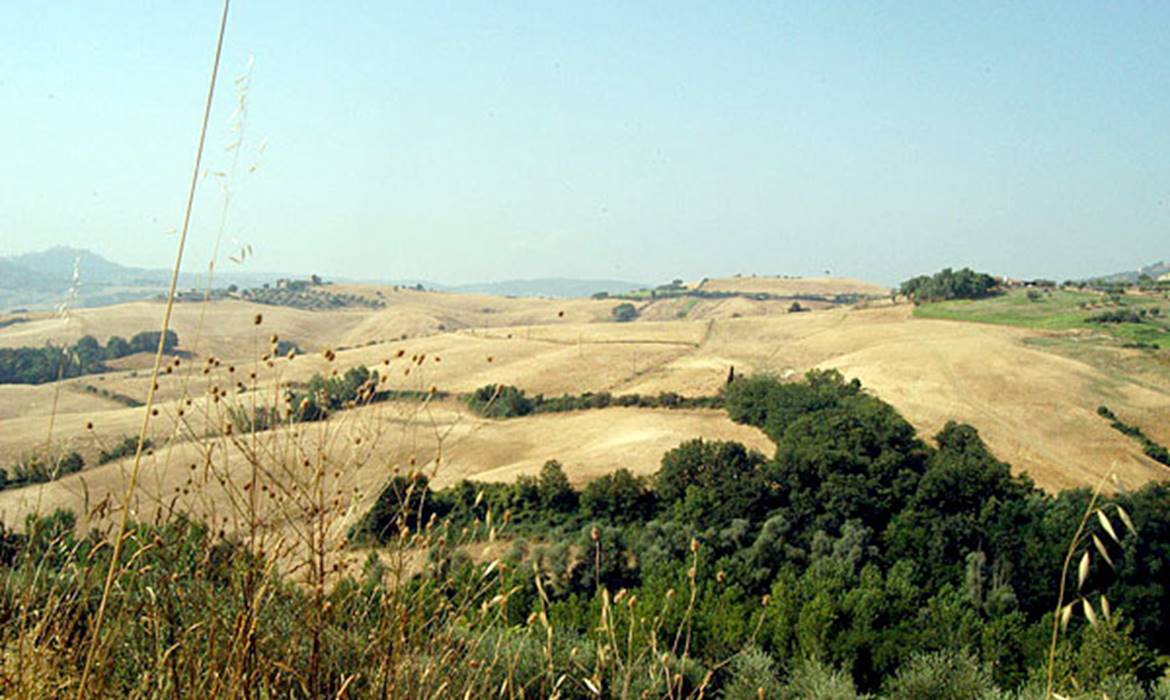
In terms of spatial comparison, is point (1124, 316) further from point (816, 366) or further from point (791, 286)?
point (791, 286)

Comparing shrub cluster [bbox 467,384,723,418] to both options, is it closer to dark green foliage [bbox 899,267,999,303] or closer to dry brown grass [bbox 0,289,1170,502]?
dry brown grass [bbox 0,289,1170,502]

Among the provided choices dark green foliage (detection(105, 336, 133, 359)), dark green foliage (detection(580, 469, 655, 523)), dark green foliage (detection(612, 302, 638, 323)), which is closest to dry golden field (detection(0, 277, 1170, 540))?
dark green foliage (detection(105, 336, 133, 359))

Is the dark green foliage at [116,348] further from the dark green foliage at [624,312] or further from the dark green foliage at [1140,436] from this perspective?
the dark green foliage at [1140,436]

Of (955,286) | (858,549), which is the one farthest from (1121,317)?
(858,549)

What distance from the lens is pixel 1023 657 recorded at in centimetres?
1852

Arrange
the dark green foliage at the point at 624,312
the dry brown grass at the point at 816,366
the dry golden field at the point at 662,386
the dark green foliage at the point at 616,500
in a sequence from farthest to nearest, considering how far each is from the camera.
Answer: the dark green foliage at the point at 624,312 < the dry brown grass at the point at 816,366 < the dry golden field at the point at 662,386 < the dark green foliage at the point at 616,500

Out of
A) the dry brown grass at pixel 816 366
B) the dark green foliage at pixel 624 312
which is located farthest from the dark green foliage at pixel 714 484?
the dark green foliage at pixel 624 312

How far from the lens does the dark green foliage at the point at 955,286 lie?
7127cm

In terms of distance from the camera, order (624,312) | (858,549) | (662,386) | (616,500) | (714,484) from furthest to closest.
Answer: (624,312)
(662,386)
(616,500)
(714,484)
(858,549)

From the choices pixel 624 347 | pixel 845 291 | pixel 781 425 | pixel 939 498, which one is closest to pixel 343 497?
pixel 939 498

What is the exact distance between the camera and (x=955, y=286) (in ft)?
235

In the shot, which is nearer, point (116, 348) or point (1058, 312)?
point (1058, 312)

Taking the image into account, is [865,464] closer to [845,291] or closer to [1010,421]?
[1010,421]

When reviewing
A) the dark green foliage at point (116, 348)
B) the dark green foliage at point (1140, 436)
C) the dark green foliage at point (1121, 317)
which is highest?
the dark green foliage at point (1121, 317)
